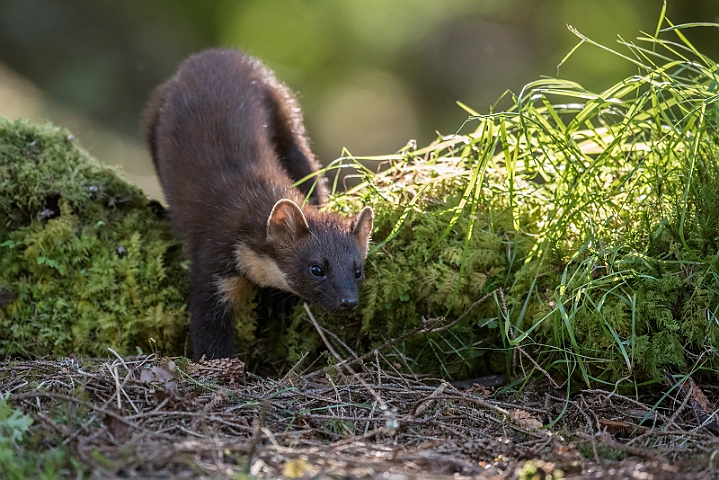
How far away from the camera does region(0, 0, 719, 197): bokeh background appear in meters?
12.2

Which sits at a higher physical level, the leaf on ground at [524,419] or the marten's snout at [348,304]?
the marten's snout at [348,304]

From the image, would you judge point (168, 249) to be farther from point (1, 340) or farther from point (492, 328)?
point (492, 328)

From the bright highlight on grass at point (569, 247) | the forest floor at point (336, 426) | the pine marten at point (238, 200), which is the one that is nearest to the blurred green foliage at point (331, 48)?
the pine marten at point (238, 200)

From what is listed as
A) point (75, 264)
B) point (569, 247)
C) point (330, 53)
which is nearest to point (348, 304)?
point (569, 247)

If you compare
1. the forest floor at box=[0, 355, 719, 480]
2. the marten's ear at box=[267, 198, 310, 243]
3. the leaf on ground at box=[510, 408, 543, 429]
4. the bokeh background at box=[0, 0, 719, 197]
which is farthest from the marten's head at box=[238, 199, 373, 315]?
the bokeh background at box=[0, 0, 719, 197]

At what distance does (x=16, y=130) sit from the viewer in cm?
547

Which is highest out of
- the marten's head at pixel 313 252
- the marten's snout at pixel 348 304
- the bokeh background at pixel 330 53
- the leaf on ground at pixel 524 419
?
the bokeh background at pixel 330 53

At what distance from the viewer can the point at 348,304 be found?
431 cm

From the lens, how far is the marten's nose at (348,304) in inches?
170

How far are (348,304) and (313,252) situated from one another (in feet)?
1.71

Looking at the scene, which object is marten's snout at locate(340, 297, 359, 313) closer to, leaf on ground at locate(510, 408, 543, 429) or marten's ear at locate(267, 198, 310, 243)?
marten's ear at locate(267, 198, 310, 243)

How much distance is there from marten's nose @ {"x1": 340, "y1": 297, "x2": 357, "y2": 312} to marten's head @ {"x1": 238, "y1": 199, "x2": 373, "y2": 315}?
0.50 ft

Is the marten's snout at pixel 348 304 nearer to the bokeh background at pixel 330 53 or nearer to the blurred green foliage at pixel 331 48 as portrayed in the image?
the bokeh background at pixel 330 53

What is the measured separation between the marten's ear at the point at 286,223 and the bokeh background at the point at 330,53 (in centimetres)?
740
